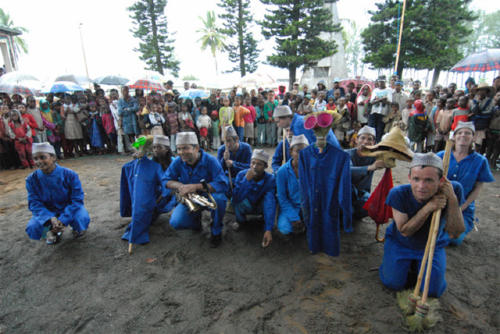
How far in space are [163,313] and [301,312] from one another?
119 centimetres

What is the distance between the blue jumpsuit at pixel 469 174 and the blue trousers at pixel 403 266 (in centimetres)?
98

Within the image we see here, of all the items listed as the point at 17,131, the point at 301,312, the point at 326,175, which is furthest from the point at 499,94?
the point at 17,131

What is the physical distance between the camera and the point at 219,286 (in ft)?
8.71

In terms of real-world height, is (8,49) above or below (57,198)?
above

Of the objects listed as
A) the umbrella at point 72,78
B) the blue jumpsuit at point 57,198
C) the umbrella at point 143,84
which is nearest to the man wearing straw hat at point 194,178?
the blue jumpsuit at point 57,198

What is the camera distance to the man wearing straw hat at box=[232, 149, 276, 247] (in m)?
3.28

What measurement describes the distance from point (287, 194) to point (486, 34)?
Result: 67205mm

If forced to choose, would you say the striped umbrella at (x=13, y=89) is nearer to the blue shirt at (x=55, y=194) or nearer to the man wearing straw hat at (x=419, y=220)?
the blue shirt at (x=55, y=194)

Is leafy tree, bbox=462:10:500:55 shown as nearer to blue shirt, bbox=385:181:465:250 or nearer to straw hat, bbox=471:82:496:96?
straw hat, bbox=471:82:496:96

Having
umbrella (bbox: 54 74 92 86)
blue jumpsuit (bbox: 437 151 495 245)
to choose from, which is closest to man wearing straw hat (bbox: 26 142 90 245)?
blue jumpsuit (bbox: 437 151 495 245)

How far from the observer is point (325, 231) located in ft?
9.31

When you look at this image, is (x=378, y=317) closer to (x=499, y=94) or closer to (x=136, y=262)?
(x=136, y=262)

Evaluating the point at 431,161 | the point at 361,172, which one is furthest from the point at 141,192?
the point at 431,161

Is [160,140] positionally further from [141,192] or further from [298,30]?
[298,30]
